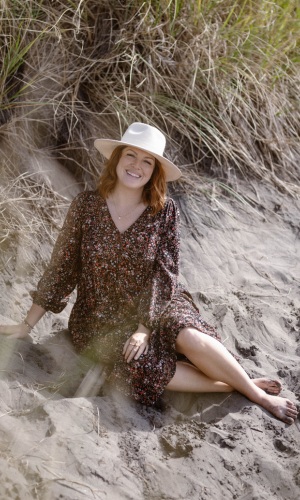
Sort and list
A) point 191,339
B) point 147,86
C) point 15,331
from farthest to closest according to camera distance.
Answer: point 147,86, point 15,331, point 191,339

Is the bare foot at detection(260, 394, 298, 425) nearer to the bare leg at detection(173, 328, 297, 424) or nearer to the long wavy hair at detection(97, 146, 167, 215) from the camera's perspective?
the bare leg at detection(173, 328, 297, 424)

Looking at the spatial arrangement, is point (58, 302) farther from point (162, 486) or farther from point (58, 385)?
point (162, 486)

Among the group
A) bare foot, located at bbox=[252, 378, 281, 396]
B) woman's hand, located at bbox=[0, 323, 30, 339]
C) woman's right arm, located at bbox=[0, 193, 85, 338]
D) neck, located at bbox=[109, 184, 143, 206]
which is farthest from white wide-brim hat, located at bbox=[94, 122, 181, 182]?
bare foot, located at bbox=[252, 378, 281, 396]

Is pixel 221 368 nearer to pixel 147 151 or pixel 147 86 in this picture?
pixel 147 151

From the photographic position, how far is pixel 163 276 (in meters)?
2.59

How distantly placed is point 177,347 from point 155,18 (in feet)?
9.69

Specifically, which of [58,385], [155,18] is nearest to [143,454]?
[58,385]

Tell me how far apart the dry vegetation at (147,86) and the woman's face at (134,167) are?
1.08 m

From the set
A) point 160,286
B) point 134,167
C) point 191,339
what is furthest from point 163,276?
point 134,167

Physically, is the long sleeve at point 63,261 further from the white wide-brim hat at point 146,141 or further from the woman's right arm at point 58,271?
the white wide-brim hat at point 146,141

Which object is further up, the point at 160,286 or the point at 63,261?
the point at 160,286

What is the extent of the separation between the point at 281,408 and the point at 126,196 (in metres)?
1.45

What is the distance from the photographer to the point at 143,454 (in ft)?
6.89

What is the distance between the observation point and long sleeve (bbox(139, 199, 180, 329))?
2494mm
